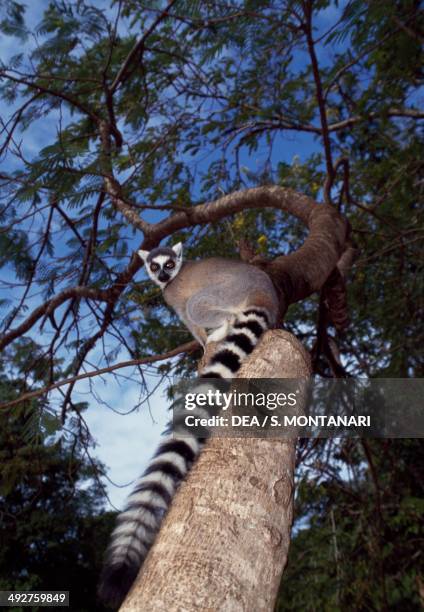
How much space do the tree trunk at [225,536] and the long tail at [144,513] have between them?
55 mm

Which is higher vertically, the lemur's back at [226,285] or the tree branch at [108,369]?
the lemur's back at [226,285]

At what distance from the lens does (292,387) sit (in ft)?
8.95

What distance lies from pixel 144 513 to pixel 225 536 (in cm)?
36

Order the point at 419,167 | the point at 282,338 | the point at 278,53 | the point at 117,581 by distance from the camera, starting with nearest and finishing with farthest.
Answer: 1. the point at 117,581
2. the point at 282,338
3. the point at 278,53
4. the point at 419,167

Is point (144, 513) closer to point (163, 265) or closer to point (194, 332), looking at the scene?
point (194, 332)

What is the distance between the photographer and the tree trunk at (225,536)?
5.07 feet

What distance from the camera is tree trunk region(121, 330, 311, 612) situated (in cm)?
155

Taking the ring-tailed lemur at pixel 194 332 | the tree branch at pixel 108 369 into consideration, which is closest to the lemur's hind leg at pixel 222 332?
the ring-tailed lemur at pixel 194 332

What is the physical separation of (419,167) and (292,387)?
497 cm

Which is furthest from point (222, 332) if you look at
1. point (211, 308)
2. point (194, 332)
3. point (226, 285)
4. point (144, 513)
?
point (144, 513)

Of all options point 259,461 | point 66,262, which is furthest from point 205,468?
point 66,262

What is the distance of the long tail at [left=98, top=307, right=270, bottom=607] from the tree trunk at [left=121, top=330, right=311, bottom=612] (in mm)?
55

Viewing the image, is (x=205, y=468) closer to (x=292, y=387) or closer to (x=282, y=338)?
(x=292, y=387)

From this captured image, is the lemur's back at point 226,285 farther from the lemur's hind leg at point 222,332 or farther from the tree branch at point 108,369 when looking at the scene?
the tree branch at point 108,369
